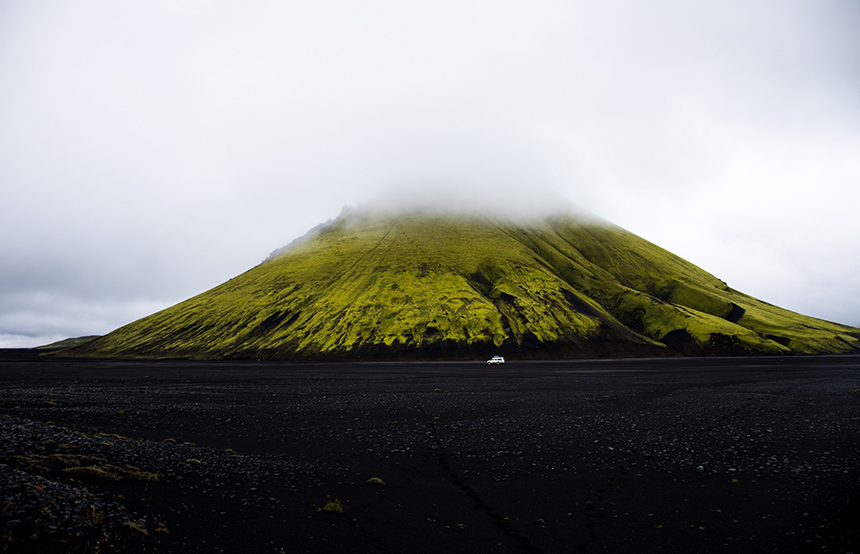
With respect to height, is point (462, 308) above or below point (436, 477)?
above

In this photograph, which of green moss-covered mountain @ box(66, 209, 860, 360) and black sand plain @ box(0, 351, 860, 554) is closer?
black sand plain @ box(0, 351, 860, 554)

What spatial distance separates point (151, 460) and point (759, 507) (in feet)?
75.0

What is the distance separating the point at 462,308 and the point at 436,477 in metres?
106

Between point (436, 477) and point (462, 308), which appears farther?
point (462, 308)

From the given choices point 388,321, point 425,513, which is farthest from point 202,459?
point 388,321

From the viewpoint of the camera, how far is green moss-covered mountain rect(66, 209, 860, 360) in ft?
369

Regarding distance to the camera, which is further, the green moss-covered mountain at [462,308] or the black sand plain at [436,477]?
the green moss-covered mountain at [462,308]

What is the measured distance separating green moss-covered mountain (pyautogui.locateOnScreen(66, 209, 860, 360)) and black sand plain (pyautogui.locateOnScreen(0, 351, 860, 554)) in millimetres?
80942

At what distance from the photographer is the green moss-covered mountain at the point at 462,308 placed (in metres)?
112

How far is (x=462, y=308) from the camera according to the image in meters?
123

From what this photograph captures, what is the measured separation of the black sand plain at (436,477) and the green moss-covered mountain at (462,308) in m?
80.9

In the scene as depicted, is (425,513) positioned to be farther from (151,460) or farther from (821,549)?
(151,460)

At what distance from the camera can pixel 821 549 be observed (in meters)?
10.8

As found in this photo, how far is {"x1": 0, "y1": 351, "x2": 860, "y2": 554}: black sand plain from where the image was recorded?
1160 cm
